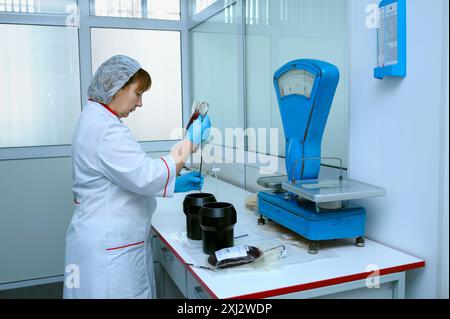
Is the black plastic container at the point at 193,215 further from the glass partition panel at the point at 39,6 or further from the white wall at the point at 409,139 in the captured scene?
the glass partition panel at the point at 39,6

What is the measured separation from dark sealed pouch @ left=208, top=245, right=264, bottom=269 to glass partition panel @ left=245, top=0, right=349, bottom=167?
681 mm

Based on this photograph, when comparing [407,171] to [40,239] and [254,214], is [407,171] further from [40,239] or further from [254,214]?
[40,239]

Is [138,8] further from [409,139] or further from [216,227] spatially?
[409,139]

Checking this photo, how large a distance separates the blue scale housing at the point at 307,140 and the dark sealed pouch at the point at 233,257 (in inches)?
8.0

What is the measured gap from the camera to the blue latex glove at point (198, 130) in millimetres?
1636

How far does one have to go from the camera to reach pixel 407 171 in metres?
1.40

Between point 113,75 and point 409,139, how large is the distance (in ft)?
3.59

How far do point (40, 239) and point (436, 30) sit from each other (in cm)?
313

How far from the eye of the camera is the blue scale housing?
1421 mm

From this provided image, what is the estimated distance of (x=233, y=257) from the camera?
1324mm

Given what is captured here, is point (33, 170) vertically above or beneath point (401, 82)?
beneath

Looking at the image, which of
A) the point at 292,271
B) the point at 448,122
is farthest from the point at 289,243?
the point at 448,122

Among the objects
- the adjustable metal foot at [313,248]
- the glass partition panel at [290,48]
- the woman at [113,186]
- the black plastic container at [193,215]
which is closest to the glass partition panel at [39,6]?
the glass partition panel at [290,48]
